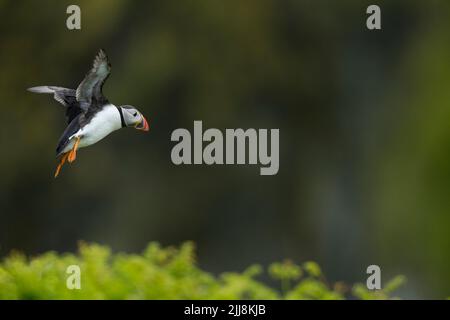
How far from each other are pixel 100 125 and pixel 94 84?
0.14 metres

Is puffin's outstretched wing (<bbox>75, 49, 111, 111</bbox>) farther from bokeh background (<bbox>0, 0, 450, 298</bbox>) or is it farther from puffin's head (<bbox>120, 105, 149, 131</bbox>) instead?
bokeh background (<bbox>0, 0, 450, 298</bbox>)

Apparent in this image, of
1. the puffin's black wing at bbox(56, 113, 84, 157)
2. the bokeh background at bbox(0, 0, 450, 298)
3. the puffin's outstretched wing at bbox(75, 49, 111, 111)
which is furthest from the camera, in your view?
the bokeh background at bbox(0, 0, 450, 298)

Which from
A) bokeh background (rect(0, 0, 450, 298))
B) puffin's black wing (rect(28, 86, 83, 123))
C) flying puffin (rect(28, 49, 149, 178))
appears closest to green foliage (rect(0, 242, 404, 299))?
flying puffin (rect(28, 49, 149, 178))

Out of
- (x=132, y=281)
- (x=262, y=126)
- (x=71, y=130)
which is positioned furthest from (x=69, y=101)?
(x=262, y=126)

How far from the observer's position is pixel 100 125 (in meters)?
2.83

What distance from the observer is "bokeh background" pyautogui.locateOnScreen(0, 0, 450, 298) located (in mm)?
5164

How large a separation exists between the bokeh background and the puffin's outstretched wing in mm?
2126

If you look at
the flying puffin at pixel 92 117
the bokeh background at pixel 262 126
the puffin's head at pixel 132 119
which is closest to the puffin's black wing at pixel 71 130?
the flying puffin at pixel 92 117

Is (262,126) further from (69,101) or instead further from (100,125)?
(100,125)

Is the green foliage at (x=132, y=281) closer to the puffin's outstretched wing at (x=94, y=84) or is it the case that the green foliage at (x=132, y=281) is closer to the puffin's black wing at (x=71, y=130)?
the puffin's black wing at (x=71, y=130)

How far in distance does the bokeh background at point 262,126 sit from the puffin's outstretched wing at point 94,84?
6.97ft

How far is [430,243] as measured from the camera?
521 cm

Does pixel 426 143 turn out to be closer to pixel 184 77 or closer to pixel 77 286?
pixel 184 77
